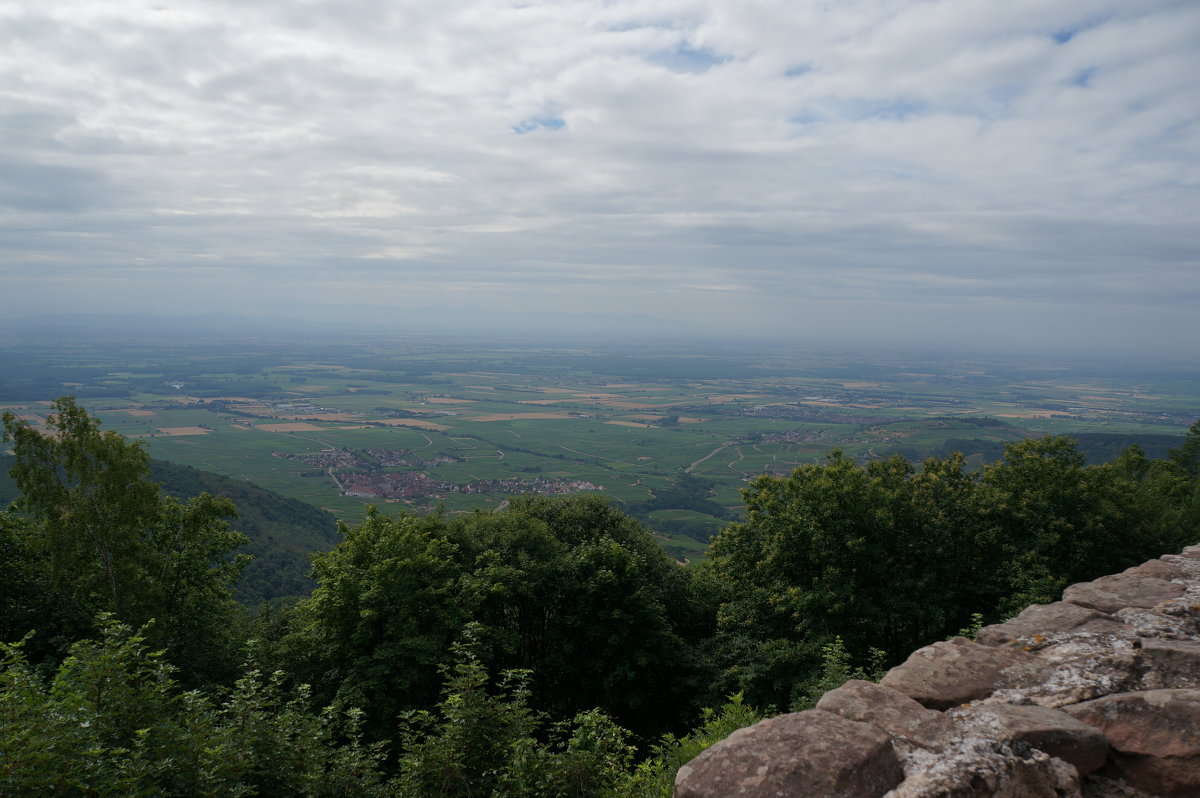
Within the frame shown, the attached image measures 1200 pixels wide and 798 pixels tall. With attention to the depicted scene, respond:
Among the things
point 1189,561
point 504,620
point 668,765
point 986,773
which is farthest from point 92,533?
point 1189,561

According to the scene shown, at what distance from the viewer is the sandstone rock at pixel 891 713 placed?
5.67 metres

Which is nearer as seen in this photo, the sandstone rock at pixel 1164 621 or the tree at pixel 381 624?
the sandstone rock at pixel 1164 621

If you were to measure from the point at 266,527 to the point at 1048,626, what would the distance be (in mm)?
73420

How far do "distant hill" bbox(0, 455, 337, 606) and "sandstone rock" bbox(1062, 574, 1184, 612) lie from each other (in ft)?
171

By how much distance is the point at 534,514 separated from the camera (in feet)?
87.5

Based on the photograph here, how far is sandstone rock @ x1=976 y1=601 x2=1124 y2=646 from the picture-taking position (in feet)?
25.7

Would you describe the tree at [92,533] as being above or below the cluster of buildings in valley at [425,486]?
above

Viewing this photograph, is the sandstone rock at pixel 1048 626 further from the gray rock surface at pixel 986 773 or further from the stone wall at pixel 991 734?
the gray rock surface at pixel 986 773

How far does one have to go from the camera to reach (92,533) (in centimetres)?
1827

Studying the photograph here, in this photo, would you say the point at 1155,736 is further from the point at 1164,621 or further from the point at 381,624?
the point at 381,624

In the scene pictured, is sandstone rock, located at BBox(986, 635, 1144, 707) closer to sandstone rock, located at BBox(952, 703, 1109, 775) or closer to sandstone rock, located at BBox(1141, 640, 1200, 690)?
sandstone rock, located at BBox(1141, 640, 1200, 690)

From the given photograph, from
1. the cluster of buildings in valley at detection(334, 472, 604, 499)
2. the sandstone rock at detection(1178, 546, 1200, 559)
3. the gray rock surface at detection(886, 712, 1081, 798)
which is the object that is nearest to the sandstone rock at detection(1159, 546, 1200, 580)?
the sandstone rock at detection(1178, 546, 1200, 559)

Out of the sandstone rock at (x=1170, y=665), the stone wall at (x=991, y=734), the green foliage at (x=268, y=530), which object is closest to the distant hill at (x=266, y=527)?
the green foliage at (x=268, y=530)

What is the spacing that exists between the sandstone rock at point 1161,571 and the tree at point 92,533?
23.6 meters
